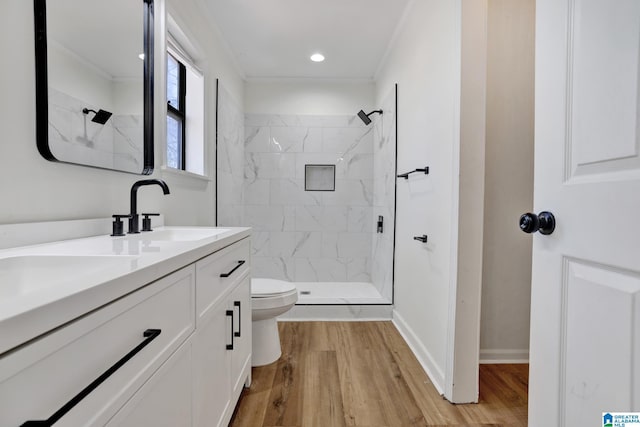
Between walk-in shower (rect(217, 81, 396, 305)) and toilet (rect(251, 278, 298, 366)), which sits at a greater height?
walk-in shower (rect(217, 81, 396, 305))

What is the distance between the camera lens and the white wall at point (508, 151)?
1.81 meters

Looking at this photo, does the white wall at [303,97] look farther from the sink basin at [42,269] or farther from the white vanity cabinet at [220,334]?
the sink basin at [42,269]

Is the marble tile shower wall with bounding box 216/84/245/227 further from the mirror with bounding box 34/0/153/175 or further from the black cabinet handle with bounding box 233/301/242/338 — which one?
the black cabinet handle with bounding box 233/301/242/338

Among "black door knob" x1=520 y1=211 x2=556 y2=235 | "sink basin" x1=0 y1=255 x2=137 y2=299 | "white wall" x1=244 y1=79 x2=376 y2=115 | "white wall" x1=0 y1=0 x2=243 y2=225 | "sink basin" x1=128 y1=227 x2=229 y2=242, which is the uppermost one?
"white wall" x1=244 y1=79 x2=376 y2=115

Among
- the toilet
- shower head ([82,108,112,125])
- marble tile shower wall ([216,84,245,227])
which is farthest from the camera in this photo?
marble tile shower wall ([216,84,245,227])

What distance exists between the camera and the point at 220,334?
1100mm

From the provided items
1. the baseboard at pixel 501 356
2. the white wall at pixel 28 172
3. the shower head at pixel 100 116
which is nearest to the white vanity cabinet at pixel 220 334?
the white wall at pixel 28 172

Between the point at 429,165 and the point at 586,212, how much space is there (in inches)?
47.3

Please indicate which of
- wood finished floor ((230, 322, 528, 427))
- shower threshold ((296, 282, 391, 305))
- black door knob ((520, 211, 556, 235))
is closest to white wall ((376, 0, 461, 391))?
wood finished floor ((230, 322, 528, 427))

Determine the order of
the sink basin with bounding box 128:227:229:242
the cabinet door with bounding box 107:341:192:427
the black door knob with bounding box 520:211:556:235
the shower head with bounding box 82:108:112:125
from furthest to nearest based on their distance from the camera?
the sink basin with bounding box 128:227:229:242 → the shower head with bounding box 82:108:112:125 → the black door knob with bounding box 520:211:556:235 → the cabinet door with bounding box 107:341:192:427

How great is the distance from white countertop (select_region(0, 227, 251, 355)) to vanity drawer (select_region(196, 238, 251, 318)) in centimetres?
4

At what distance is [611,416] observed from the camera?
0.61 metres

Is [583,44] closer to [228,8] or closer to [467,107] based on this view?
[467,107]

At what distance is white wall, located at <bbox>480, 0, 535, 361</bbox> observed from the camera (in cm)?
181
